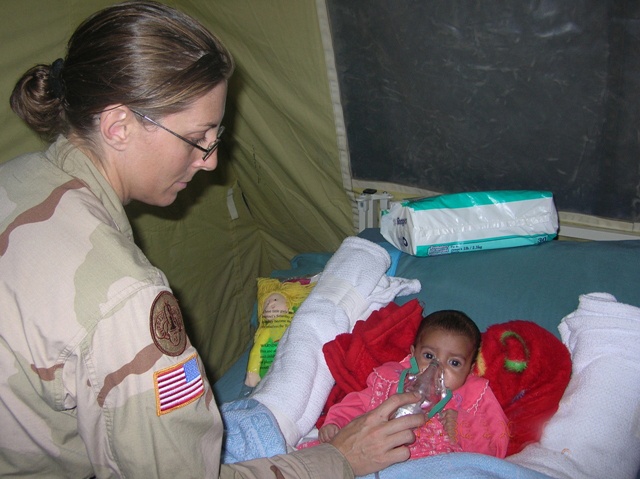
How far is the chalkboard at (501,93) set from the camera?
159 centimetres

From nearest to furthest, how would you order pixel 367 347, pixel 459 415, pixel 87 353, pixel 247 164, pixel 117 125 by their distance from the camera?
pixel 87 353, pixel 117 125, pixel 459 415, pixel 367 347, pixel 247 164

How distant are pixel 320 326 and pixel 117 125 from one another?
95 centimetres

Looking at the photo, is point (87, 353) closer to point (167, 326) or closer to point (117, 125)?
point (167, 326)

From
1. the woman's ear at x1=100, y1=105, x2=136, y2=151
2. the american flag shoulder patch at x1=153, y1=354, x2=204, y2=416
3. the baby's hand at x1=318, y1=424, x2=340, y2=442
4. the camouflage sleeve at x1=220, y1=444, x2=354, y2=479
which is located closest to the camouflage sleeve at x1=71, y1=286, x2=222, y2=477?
the american flag shoulder patch at x1=153, y1=354, x2=204, y2=416

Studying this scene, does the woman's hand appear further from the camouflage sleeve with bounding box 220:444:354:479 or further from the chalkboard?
the chalkboard

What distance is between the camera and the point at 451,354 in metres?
1.58

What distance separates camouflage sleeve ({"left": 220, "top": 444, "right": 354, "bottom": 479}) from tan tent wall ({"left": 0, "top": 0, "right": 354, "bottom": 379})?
52.9 inches

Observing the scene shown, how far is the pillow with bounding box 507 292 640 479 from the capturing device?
4.41 ft

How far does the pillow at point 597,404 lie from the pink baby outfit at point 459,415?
0.30 ft

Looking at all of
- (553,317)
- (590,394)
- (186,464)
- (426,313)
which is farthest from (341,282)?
(186,464)

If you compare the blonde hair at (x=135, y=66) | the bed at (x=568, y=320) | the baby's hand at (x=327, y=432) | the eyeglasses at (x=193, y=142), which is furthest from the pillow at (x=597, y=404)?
the blonde hair at (x=135, y=66)

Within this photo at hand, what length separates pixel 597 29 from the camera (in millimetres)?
1539

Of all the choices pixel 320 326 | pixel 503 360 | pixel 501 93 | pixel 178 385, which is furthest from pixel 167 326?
pixel 501 93

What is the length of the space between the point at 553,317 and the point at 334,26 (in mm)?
1232
